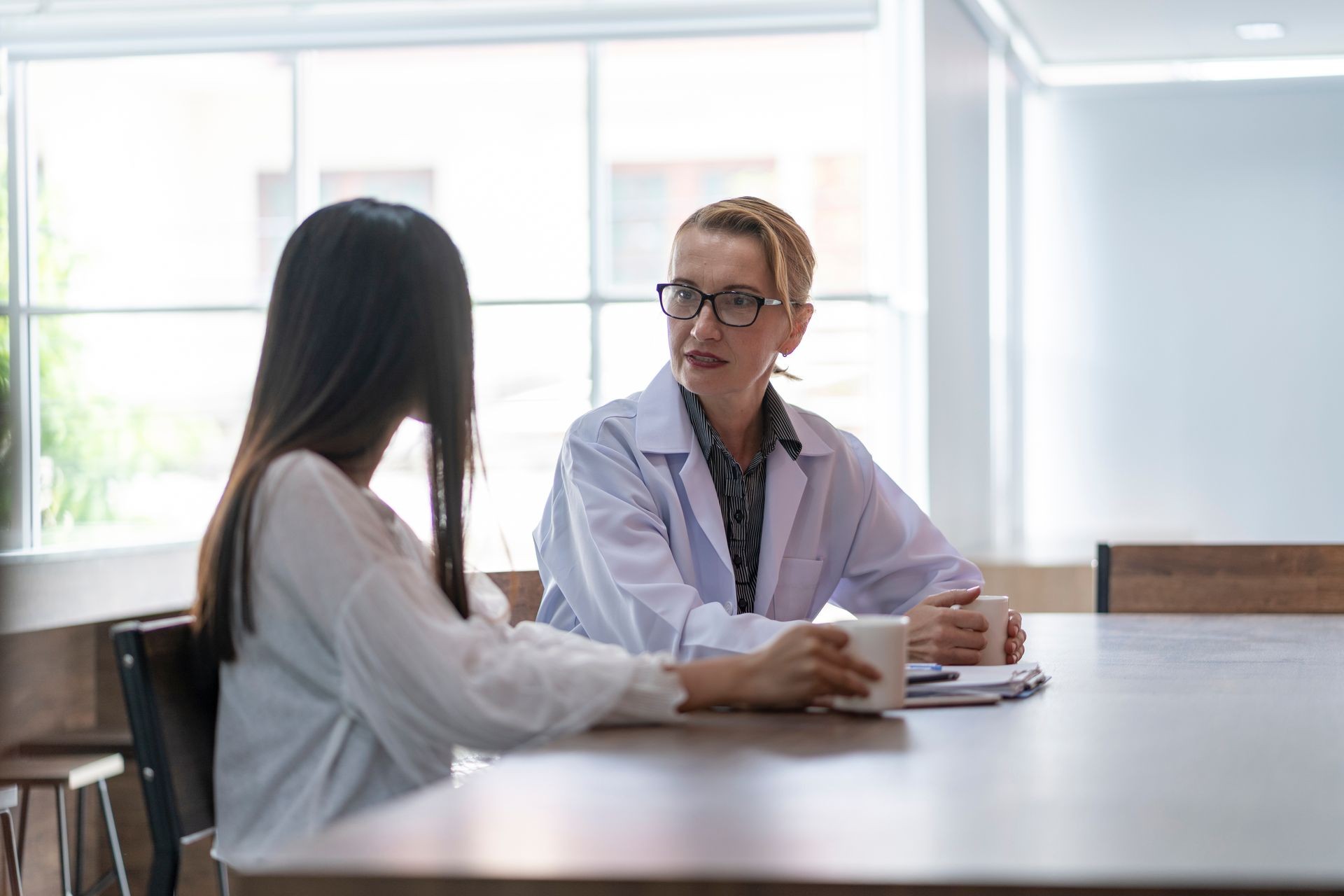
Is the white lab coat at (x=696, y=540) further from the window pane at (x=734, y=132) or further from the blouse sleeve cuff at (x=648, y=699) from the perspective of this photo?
the window pane at (x=734, y=132)

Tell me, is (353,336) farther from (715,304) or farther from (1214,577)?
(1214,577)

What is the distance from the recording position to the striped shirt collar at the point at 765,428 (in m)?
1.86

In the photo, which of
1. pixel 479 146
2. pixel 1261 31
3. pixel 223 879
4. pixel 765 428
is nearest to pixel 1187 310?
pixel 1261 31

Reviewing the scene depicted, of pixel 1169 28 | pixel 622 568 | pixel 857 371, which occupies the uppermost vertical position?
pixel 1169 28

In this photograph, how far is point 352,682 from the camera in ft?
3.48

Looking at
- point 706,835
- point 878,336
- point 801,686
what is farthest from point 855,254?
point 706,835

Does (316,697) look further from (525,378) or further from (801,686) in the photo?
(525,378)

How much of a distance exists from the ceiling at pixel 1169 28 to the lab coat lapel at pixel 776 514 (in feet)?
14.8

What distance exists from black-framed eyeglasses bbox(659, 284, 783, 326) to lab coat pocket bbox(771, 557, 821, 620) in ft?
1.06

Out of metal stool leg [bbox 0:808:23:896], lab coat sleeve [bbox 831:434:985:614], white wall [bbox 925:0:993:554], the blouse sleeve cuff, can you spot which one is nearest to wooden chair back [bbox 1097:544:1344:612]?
lab coat sleeve [bbox 831:434:985:614]

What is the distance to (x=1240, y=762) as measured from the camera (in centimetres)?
95

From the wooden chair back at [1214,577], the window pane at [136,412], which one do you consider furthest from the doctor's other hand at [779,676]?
the window pane at [136,412]

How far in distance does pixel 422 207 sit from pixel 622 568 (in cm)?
447

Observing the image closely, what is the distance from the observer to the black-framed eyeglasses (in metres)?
1.88
